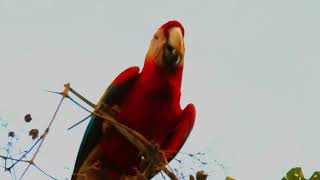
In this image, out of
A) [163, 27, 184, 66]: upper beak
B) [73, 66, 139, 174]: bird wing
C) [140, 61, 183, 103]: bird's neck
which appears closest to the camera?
[163, 27, 184, 66]: upper beak

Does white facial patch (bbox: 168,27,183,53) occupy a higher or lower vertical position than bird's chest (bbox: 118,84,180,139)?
higher

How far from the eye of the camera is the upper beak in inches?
204

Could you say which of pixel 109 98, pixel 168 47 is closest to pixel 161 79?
pixel 168 47

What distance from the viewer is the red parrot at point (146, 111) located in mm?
5254

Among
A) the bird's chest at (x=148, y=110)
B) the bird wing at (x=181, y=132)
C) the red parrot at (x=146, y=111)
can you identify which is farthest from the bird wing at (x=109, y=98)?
the bird wing at (x=181, y=132)

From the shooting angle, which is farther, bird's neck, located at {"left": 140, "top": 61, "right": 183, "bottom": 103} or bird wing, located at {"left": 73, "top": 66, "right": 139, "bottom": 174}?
bird wing, located at {"left": 73, "top": 66, "right": 139, "bottom": 174}

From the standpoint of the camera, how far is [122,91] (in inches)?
216

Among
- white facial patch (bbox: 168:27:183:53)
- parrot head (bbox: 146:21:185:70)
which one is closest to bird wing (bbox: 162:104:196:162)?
parrot head (bbox: 146:21:185:70)

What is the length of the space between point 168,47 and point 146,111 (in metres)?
0.59

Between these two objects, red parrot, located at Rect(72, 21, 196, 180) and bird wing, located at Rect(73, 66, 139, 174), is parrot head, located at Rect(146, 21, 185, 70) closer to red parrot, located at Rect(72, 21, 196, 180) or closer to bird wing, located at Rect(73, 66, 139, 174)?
red parrot, located at Rect(72, 21, 196, 180)

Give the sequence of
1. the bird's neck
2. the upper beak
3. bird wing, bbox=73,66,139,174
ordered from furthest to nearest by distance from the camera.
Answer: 1. bird wing, bbox=73,66,139,174
2. the bird's neck
3. the upper beak

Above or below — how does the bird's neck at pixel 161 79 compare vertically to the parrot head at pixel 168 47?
below

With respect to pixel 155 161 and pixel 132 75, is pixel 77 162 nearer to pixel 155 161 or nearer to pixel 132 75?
pixel 132 75

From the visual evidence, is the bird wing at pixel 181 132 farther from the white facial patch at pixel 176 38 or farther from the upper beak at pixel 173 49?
the white facial patch at pixel 176 38
